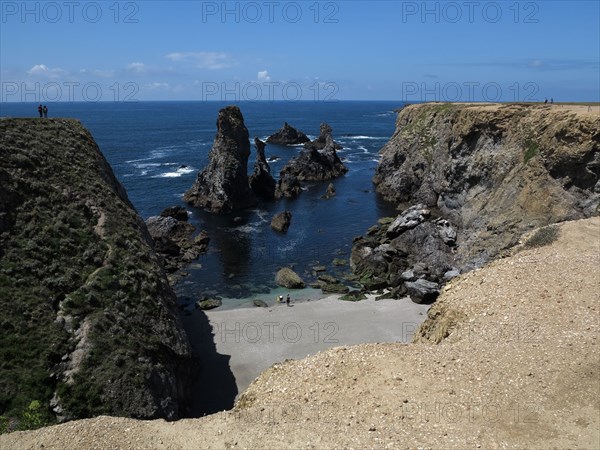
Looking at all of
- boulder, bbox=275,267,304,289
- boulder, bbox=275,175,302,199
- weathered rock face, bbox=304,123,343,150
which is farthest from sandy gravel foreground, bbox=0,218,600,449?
weathered rock face, bbox=304,123,343,150

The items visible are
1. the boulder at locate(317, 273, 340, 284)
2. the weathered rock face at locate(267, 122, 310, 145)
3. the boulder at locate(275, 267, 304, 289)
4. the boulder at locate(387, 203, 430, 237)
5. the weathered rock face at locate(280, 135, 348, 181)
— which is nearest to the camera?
the boulder at locate(275, 267, 304, 289)

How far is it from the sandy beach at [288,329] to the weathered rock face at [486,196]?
4.44 metres

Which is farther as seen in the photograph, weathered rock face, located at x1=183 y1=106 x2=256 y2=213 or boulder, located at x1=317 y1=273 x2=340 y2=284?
weathered rock face, located at x1=183 y1=106 x2=256 y2=213

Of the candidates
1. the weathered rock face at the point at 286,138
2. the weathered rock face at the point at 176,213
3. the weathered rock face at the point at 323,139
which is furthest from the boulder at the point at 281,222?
the weathered rock face at the point at 286,138

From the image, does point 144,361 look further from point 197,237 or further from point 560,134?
point 560,134

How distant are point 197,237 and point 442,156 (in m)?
40.0

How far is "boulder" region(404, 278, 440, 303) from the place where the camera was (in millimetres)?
40438

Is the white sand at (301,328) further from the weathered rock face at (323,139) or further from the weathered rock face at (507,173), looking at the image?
the weathered rock face at (323,139)

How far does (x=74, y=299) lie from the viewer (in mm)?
26641

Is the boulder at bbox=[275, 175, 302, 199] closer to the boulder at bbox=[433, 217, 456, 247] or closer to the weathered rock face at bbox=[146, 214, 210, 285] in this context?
the weathered rock face at bbox=[146, 214, 210, 285]

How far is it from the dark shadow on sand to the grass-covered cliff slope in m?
1.68

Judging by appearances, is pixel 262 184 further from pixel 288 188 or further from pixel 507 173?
pixel 507 173

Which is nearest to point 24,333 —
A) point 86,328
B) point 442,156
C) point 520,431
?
point 86,328

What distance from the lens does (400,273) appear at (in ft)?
152
